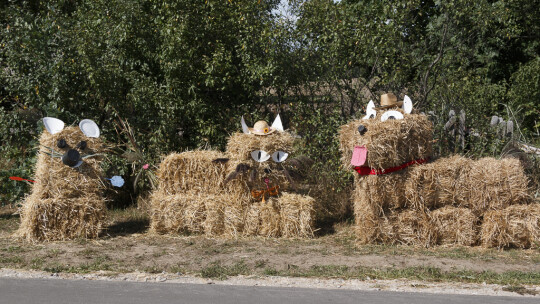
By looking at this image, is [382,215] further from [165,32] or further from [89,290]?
[165,32]

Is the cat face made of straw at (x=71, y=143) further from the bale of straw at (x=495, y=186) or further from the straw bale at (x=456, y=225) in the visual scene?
the bale of straw at (x=495, y=186)

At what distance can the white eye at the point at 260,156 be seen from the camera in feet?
27.5

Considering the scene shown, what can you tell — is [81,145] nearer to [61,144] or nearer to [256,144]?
[61,144]

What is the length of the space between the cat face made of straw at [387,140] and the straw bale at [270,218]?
1388 mm

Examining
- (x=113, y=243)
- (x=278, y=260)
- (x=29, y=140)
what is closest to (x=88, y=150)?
(x=113, y=243)

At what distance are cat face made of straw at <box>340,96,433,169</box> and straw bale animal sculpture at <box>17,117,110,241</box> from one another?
4061 millimetres

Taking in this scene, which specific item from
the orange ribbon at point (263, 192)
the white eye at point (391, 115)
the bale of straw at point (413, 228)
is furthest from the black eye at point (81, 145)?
the bale of straw at point (413, 228)

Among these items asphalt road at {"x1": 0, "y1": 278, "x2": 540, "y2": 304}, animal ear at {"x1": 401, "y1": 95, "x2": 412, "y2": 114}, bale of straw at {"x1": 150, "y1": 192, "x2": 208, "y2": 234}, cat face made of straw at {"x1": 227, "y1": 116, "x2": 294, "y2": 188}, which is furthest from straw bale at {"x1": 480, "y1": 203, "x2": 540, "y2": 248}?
bale of straw at {"x1": 150, "y1": 192, "x2": 208, "y2": 234}

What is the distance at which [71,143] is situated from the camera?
845cm

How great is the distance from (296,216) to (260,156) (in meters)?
1.12

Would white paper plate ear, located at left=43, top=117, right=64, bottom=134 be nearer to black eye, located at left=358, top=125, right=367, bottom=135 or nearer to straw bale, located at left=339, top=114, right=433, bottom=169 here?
straw bale, located at left=339, top=114, right=433, bottom=169

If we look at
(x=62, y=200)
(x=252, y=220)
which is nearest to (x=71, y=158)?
(x=62, y=200)

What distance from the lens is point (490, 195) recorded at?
761cm

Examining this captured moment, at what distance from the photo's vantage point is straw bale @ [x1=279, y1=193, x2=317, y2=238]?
8.34m
